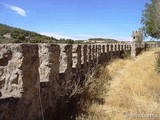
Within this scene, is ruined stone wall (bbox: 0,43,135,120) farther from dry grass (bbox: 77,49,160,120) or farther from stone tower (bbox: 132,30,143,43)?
stone tower (bbox: 132,30,143,43)

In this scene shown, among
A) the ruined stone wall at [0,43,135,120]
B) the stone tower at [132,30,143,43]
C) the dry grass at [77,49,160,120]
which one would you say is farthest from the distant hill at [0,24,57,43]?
the stone tower at [132,30,143,43]

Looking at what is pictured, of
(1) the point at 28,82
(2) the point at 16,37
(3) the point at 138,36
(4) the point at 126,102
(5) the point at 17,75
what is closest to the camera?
(5) the point at 17,75

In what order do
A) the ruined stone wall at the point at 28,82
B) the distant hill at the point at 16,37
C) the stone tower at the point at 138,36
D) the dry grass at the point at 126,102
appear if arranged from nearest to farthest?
the ruined stone wall at the point at 28,82
the dry grass at the point at 126,102
the distant hill at the point at 16,37
the stone tower at the point at 138,36

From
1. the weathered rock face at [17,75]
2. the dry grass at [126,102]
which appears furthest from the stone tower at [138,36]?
the weathered rock face at [17,75]

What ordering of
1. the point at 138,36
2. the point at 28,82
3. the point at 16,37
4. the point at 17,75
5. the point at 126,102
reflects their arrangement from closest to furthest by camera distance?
1. the point at 17,75
2. the point at 28,82
3. the point at 126,102
4. the point at 16,37
5. the point at 138,36

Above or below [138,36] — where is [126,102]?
below

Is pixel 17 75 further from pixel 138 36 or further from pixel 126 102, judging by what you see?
pixel 138 36

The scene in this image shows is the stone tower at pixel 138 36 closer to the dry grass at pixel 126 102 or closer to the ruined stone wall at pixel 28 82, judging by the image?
the dry grass at pixel 126 102

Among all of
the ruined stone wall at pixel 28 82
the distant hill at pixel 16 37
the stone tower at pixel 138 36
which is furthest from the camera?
the stone tower at pixel 138 36

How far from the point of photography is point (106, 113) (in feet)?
19.8

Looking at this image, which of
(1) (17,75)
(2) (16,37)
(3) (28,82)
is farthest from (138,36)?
(1) (17,75)

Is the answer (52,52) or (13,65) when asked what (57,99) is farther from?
(13,65)

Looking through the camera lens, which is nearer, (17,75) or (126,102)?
(17,75)

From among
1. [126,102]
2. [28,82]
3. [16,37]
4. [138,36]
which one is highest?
[138,36]
